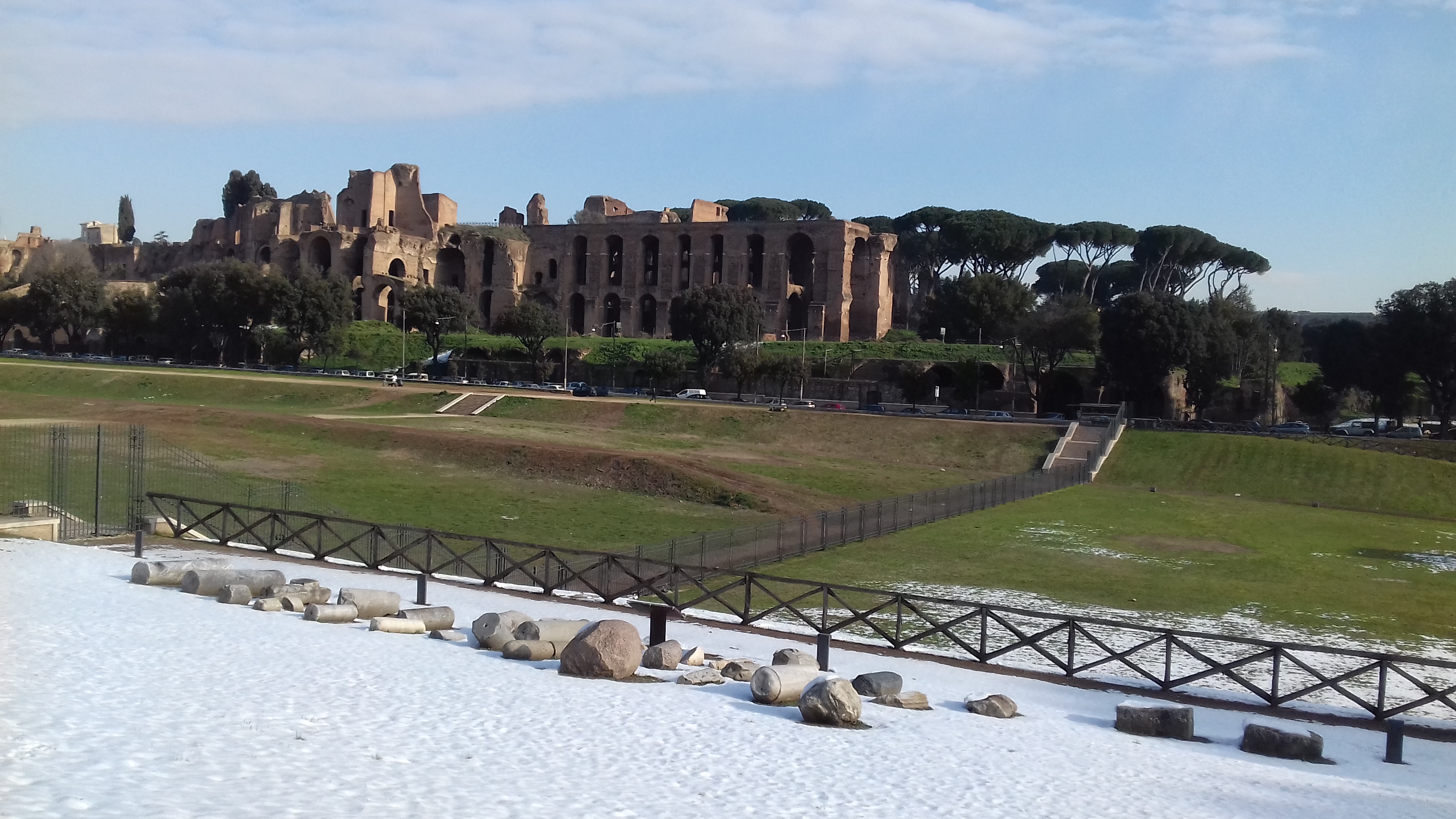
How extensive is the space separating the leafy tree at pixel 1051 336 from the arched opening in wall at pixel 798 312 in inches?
1085

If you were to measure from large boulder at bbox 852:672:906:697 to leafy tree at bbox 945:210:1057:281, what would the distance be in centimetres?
8510

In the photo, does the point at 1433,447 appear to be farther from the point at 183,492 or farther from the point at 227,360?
the point at 227,360

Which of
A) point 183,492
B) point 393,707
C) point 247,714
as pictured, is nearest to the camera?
point 247,714

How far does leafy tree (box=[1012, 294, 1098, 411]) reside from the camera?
199 ft

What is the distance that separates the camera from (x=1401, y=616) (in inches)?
792

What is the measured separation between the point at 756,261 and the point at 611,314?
43.8 feet

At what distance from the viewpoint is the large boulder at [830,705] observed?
10.8 meters

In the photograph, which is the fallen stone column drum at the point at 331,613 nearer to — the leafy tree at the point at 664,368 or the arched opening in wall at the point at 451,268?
the leafy tree at the point at 664,368

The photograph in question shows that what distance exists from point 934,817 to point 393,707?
4.76 metres

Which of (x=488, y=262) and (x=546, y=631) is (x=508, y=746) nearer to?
(x=546, y=631)

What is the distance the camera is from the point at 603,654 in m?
12.1

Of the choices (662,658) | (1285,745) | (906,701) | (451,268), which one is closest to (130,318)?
(451,268)

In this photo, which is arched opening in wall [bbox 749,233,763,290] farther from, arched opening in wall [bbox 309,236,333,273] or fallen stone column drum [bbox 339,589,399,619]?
fallen stone column drum [bbox 339,589,399,619]

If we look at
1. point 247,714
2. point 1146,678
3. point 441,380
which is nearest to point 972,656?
point 1146,678
